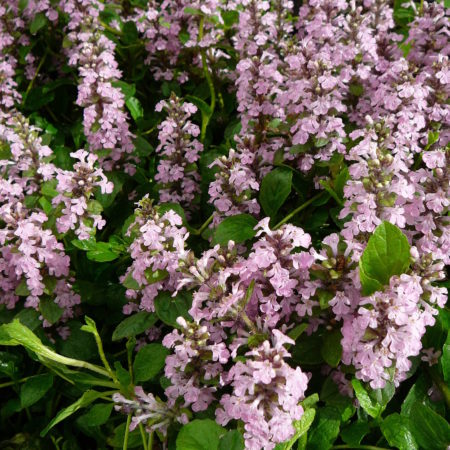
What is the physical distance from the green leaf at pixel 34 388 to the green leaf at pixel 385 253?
0.76 m

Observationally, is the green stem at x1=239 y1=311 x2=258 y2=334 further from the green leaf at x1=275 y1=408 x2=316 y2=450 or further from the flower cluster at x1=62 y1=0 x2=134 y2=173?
A: the flower cluster at x1=62 y1=0 x2=134 y2=173

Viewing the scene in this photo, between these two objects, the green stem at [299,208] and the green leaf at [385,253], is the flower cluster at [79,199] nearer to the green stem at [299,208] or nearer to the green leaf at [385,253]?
the green stem at [299,208]

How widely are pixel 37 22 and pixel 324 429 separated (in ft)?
4.70

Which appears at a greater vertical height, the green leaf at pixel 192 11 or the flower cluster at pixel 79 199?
the green leaf at pixel 192 11

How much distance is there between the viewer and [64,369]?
3.73ft

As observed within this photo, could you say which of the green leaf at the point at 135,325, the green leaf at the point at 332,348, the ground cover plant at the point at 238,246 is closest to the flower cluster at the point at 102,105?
the ground cover plant at the point at 238,246

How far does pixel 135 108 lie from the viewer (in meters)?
1.74

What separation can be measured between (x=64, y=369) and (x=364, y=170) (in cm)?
69

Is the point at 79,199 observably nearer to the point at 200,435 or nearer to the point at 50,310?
the point at 50,310

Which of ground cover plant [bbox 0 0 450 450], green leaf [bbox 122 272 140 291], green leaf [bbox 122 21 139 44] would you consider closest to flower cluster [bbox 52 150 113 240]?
ground cover plant [bbox 0 0 450 450]

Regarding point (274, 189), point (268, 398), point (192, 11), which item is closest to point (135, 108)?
point (192, 11)

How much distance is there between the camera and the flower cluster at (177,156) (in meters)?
1.37

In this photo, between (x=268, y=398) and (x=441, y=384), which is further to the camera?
(x=441, y=384)

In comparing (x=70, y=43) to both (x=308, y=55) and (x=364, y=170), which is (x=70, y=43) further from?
(x=364, y=170)
